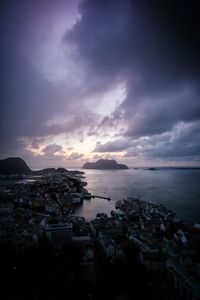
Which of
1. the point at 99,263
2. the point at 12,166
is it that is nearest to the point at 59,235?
the point at 99,263

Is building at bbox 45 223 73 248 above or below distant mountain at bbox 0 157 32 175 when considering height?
below

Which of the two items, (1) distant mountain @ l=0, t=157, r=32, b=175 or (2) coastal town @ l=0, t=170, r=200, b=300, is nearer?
(2) coastal town @ l=0, t=170, r=200, b=300

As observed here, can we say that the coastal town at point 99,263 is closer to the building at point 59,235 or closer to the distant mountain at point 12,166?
the building at point 59,235

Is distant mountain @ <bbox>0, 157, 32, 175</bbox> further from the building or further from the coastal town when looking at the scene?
the building

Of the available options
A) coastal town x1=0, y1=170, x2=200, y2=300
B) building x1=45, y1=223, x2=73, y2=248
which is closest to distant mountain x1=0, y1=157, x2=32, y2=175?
coastal town x1=0, y1=170, x2=200, y2=300

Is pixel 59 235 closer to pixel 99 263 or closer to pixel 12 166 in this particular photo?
pixel 99 263

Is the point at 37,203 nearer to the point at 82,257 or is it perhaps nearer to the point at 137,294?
the point at 82,257

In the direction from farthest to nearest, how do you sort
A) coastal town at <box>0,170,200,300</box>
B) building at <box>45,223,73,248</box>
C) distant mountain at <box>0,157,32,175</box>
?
1. distant mountain at <box>0,157,32,175</box>
2. building at <box>45,223,73,248</box>
3. coastal town at <box>0,170,200,300</box>

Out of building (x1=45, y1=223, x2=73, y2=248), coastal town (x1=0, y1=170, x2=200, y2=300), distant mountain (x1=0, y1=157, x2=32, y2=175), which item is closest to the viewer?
coastal town (x1=0, y1=170, x2=200, y2=300)

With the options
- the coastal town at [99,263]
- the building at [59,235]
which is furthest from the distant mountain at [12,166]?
the building at [59,235]
